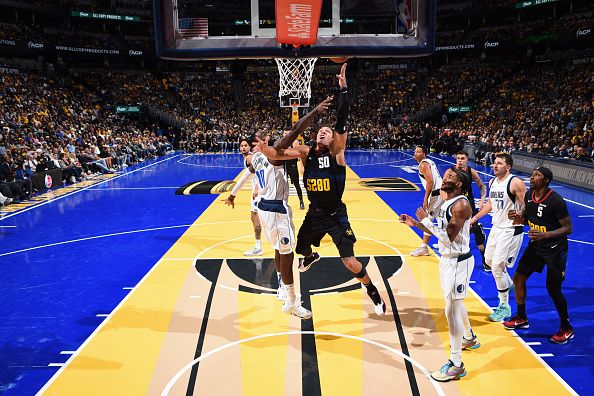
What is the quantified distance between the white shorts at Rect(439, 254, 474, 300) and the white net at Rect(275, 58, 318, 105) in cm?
1142

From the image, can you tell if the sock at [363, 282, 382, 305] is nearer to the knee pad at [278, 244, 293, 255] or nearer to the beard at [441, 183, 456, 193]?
the knee pad at [278, 244, 293, 255]

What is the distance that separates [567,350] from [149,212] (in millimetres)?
10711

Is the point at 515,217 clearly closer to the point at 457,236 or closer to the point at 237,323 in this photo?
the point at 457,236

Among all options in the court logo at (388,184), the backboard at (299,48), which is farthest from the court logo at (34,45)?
the backboard at (299,48)

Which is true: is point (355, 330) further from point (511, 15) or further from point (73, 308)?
point (511, 15)

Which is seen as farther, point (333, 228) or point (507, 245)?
point (333, 228)

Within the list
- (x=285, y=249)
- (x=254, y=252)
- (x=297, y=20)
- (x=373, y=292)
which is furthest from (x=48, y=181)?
(x=373, y=292)

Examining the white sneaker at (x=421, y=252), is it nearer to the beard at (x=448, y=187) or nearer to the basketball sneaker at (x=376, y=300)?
the basketball sneaker at (x=376, y=300)

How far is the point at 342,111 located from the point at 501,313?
321cm

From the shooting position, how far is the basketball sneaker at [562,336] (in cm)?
537

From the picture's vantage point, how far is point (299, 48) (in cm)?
755

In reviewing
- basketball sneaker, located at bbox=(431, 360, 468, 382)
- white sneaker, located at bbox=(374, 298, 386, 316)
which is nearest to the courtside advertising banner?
white sneaker, located at bbox=(374, 298, 386, 316)

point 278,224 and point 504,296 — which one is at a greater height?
point 278,224

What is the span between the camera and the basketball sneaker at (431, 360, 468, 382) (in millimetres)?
4605
